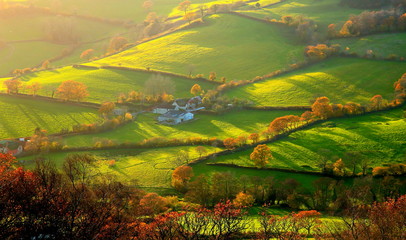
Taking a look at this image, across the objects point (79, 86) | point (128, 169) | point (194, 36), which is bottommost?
point (128, 169)

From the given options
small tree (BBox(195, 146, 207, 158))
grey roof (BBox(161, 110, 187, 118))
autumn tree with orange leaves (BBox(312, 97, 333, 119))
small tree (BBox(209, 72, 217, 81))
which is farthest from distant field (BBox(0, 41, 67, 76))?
autumn tree with orange leaves (BBox(312, 97, 333, 119))

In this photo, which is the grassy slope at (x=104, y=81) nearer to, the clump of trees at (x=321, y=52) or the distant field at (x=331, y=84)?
the distant field at (x=331, y=84)

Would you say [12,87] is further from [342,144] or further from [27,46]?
[342,144]

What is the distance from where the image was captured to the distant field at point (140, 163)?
64.8m

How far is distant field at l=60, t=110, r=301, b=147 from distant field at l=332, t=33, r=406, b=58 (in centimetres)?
5073

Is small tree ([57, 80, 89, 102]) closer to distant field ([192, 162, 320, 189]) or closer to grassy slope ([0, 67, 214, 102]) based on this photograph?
grassy slope ([0, 67, 214, 102])

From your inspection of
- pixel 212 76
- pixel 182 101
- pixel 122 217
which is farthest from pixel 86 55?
pixel 122 217

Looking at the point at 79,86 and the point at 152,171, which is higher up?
the point at 79,86

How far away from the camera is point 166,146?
260 ft

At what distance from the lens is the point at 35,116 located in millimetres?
95625

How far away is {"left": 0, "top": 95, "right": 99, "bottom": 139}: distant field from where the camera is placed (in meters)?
88.9

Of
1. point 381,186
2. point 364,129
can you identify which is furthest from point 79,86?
point 381,186

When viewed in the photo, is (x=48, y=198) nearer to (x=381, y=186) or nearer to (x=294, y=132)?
(x=381, y=186)

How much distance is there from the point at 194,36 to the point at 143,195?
11385 centimetres
